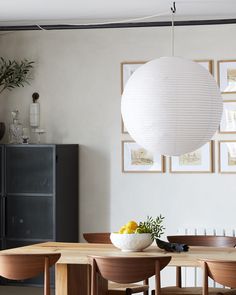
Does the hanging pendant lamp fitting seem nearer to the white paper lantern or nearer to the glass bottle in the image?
the white paper lantern

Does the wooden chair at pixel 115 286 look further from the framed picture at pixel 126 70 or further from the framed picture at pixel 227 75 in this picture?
the framed picture at pixel 227 75

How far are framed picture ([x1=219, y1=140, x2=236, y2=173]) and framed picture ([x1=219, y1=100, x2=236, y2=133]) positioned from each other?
11cm

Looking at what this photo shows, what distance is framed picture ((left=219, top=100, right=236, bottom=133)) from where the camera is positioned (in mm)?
7105

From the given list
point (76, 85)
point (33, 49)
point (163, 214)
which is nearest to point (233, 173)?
point (163, 214)

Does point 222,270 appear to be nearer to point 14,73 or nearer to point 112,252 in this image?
point 112,252

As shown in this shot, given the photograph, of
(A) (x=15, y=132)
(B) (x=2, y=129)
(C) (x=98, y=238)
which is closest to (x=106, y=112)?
(A) (x=15, y=132)

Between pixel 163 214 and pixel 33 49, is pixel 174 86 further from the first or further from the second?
pixel 33 49

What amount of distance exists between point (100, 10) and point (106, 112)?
115 centimetres

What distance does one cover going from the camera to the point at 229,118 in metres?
7.12

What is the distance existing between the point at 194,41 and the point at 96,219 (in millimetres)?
1924

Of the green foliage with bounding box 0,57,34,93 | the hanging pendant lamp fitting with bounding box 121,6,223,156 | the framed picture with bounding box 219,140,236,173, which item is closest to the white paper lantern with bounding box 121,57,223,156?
the hanging pendant lamp fitting with bounding box 121,6,223,156

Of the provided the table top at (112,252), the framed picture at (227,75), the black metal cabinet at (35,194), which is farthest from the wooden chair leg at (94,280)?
the framed picture at (227,75)

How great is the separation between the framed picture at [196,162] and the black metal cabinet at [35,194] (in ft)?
3.27

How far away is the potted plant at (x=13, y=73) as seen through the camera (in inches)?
297
